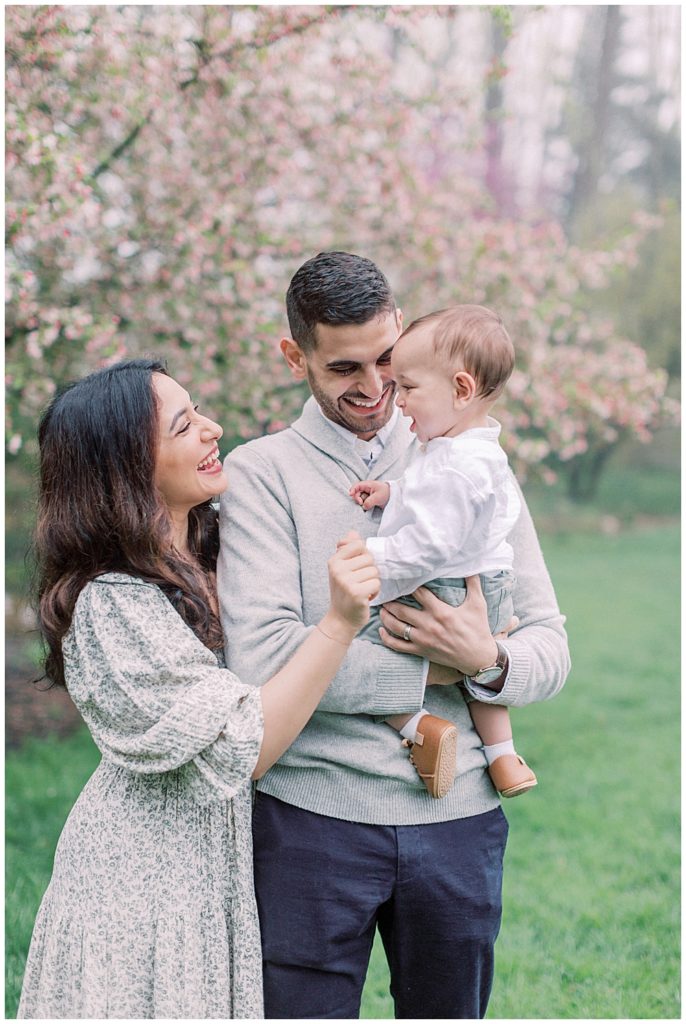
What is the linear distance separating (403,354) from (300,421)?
0.28 m

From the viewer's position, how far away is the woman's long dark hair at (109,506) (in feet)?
6.33

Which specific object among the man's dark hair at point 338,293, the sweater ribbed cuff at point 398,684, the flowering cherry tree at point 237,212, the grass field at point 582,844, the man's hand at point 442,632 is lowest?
the grass field at point 582,844

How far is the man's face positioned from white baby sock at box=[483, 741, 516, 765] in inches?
27.7

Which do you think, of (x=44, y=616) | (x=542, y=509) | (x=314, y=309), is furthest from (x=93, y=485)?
(x=542, y=509)

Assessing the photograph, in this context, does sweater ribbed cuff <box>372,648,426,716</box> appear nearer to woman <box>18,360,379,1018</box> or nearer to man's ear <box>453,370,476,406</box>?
woman <box>18,360,379,1018</box>

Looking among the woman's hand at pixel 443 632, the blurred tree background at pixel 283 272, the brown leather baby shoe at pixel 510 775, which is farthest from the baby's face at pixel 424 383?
the blurred tree background at pixel 283 272

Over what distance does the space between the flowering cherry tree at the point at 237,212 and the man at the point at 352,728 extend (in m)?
1.86

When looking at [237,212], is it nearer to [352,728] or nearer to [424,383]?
[424,383]

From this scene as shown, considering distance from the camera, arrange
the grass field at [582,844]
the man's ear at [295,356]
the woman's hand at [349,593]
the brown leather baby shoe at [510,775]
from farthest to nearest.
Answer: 1. the grass field at [582,844]
2. the man's ear at [295,356]
3. the brown leather baby shoe at [510,775]
4. the woman's hand at [349,593]

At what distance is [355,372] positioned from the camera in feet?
6.84

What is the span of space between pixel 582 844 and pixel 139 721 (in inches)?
144

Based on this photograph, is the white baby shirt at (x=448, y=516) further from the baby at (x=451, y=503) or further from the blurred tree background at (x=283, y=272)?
the blurred tree background at (x=283, y=272)

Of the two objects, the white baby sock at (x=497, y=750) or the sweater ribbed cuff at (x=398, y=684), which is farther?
the white baby sock at (x=497, y=750)

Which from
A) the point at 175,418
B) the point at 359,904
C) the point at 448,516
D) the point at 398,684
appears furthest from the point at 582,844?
the point at 175,418
